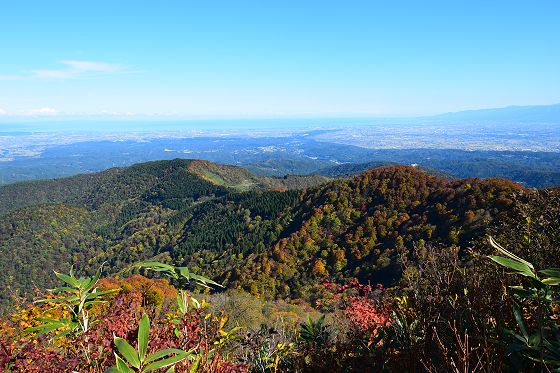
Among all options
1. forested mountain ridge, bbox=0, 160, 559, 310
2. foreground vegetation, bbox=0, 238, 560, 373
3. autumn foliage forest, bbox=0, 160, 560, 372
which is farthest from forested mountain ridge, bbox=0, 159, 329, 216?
foreground vegetation, bbox=0, 238, 560, 373

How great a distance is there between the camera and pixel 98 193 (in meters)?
149

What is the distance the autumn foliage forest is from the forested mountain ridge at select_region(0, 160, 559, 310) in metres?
0.37

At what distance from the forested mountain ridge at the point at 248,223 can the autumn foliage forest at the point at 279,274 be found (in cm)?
37

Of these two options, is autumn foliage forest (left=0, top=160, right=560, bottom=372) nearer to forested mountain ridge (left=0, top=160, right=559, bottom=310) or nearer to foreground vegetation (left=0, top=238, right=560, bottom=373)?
foreground vegetation (left=0, top=238, right=560, bottom=373)

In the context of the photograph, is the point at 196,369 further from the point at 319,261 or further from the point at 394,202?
the point at 394,202

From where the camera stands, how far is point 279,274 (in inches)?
1973

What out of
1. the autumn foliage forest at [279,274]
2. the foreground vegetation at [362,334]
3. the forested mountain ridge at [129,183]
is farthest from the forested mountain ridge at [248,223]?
the foreground vegetation at [362,334]

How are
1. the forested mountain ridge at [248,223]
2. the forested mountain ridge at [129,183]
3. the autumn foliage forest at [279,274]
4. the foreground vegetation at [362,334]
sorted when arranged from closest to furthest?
the foreground vegetation at [362,334] → the autumn foliage forest at [279,274] → the forested mountain ridge at [248,223] → the forested mountain ridge at [129,183]

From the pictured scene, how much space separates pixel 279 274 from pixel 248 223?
35.7 metres

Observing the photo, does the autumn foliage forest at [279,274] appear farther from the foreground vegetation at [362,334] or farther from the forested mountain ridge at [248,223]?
the forested mountain ridge at [248,223]

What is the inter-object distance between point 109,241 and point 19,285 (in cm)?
3006

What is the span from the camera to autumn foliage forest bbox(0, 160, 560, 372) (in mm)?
1965

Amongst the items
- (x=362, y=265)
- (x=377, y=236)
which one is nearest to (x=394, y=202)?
(x=377, y=236)

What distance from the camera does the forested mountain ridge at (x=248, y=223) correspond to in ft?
143
